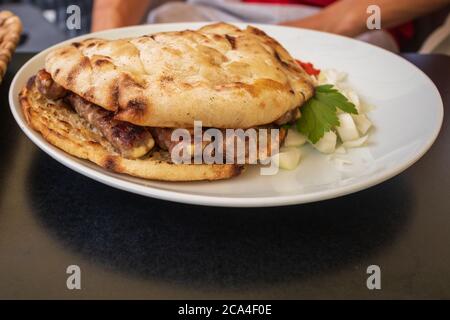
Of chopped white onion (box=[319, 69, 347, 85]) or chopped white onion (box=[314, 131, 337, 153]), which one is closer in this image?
chopped white onion (box=[314, 131, 337, 153])

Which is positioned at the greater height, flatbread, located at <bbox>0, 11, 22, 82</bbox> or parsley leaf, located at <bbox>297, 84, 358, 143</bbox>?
flatbread, located at <bbox>0, 11, 22, 82</bbox>

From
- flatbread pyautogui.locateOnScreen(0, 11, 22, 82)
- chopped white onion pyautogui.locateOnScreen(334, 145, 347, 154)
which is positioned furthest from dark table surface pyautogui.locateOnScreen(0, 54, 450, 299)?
flatbread pyautogui.locateOnScreen(0, 11, 22, 82)

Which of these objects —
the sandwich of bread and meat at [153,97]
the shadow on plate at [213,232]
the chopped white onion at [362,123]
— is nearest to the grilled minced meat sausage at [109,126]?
the sandwich of bread and meat at [153,97]

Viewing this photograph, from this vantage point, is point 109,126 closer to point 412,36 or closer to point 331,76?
point 331,76

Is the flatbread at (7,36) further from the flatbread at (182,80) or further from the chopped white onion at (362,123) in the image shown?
the chopped white onion at (362,123)

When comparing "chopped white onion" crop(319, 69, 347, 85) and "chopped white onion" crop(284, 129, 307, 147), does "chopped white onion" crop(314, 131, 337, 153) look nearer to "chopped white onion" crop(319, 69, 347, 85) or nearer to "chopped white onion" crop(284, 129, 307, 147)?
"chopped white onion" crop(284, 129, 307, 147)

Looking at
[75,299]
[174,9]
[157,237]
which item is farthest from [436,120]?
[174,9]

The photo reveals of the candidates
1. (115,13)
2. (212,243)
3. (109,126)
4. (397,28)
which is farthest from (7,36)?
(397,28)

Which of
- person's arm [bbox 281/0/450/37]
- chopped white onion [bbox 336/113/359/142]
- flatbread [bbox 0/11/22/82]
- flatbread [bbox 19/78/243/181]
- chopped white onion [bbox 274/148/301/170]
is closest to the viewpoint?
flatbread [bbox 19/78/243/181]
